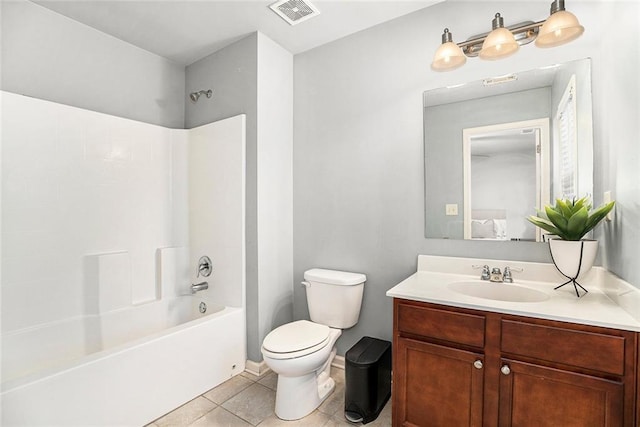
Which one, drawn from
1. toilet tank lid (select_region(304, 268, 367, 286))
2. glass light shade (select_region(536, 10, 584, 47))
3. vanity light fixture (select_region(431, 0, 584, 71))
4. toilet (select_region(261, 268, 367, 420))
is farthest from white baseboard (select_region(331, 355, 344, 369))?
glass light shade (select_region(536, 10, 584, 47))

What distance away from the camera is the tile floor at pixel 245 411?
1.79 m

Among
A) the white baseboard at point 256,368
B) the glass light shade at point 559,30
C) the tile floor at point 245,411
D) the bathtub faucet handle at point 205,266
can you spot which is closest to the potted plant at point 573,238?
the glass light shade at point 559,30

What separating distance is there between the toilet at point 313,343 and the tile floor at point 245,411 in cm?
6

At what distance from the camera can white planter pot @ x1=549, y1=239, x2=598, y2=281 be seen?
1.48 metres

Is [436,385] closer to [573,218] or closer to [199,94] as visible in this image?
[573,218]

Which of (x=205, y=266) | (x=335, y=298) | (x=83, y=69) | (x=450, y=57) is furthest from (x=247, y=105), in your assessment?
(x=335, y=298)

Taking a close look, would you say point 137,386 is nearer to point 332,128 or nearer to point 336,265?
point 336,265

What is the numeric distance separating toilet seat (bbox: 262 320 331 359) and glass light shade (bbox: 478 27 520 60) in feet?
6.01

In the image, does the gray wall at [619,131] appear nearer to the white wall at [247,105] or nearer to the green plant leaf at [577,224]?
the green plant leaf at [577,224]

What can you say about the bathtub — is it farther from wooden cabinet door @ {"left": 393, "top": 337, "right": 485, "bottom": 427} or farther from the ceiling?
the ceiling

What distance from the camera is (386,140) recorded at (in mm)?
2232

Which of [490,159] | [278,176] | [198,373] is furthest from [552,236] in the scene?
[198,373]

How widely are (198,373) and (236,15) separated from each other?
95.8 inches

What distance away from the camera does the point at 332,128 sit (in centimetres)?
247
